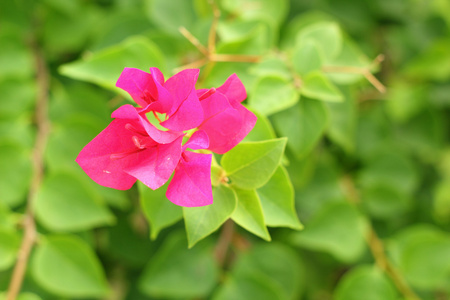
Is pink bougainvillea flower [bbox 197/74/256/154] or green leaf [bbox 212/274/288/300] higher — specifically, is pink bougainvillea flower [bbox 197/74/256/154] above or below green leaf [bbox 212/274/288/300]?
above

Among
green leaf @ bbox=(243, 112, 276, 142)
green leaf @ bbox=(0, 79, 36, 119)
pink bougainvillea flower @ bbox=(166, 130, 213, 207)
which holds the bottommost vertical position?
green leaf @ bbox=(0, 79, 36, 119)

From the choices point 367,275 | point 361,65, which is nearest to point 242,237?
point 367,275

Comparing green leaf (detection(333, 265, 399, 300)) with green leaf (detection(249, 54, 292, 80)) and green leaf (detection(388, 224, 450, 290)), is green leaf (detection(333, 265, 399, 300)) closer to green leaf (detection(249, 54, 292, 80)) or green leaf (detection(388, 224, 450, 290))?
green leaf (detection(388, 224, 450, 290))

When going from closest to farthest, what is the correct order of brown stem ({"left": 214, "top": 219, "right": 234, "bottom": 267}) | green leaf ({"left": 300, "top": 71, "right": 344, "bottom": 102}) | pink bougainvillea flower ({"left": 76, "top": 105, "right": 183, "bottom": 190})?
pink bougainvillea flower ({"left": 76, "top": 105, "right": 183, "bottom": 190})
green leaf ({"left": 300, "top": 71, "right": 344, "bottom": 102})
brown stem ({"left": 214, "top": 219, "right": 234, "bottom": 267})

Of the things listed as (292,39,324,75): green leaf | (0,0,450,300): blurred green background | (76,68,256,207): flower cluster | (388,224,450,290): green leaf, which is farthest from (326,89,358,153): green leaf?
(76,68,256,207): flower cluster

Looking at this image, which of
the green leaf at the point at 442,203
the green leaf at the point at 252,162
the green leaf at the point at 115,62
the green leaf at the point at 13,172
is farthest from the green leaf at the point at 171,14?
the green leaf at the point at 442,203

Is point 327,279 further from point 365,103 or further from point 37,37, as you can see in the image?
point 37,37
